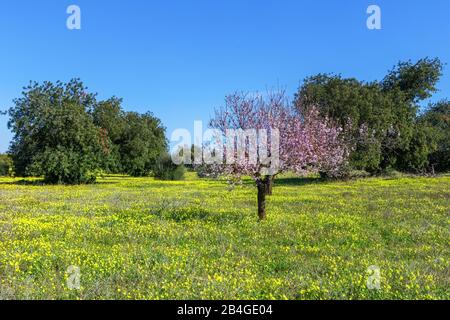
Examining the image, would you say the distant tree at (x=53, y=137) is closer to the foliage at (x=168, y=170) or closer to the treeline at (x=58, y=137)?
the treeline at (x=58, y=137)

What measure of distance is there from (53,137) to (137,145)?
21.8 metres

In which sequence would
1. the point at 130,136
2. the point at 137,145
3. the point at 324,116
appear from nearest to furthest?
the point at 324,116 → the point at 137,145 → the point at 130,136

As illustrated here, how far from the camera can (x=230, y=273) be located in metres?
10.2

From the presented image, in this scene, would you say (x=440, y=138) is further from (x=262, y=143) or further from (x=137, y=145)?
(x=262, y=143)

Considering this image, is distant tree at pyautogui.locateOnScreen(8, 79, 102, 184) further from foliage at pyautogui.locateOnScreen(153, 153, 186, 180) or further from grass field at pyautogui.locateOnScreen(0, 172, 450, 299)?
grass field at pyautogui.locateOnScreen(0, 172, 450, 299)

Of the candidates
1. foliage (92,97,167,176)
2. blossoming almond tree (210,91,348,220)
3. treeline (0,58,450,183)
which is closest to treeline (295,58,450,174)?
treeline (0,58,450,183)

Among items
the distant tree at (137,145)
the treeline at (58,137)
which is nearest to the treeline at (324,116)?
the treeline at (58,137)

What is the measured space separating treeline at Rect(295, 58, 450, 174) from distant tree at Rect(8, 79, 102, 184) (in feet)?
95.7

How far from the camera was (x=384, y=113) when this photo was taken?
52.8 m

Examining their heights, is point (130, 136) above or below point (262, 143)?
above

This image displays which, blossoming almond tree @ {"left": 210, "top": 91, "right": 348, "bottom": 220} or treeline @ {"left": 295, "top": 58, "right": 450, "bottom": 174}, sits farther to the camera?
treeline @ {"left": 295, "top": 58, "right": 450, "bottom": 174}

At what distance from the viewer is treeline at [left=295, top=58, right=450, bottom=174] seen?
167ft

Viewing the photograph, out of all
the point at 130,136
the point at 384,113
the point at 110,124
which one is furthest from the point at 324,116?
the point at 130,136

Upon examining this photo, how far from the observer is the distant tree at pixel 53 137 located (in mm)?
54219
